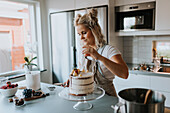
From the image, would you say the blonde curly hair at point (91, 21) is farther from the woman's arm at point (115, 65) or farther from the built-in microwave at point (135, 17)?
the built-in microwave at point (135, 17)

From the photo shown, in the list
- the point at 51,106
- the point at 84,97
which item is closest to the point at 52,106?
the point at 51,106

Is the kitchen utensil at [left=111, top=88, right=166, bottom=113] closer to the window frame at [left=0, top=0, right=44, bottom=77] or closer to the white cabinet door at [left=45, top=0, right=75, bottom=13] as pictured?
the white cabinet door at [left=45, top=0, right=75, bottom=13]

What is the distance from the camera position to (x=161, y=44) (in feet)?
9.66

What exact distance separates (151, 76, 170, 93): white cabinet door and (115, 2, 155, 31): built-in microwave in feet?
2.60

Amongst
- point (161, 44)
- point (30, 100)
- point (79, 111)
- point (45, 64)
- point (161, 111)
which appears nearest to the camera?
point (161, 111)

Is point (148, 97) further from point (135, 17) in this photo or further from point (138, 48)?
point (138, 48)

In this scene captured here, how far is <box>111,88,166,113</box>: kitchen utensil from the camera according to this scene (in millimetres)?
701

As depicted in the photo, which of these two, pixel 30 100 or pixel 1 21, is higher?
pixel 1 21

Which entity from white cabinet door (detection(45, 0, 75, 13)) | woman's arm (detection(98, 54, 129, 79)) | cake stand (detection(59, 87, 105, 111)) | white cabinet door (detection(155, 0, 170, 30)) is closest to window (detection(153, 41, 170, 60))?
white cabinet door (detection(155, 0, 170, 30))

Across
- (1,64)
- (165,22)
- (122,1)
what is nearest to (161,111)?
(165,22)

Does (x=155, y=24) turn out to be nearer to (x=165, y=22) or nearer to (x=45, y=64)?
(x=165, y=22)

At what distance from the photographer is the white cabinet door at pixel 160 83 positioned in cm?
237

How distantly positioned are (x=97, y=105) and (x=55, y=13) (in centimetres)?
238

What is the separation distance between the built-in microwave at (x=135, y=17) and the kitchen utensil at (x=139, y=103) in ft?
6.38
